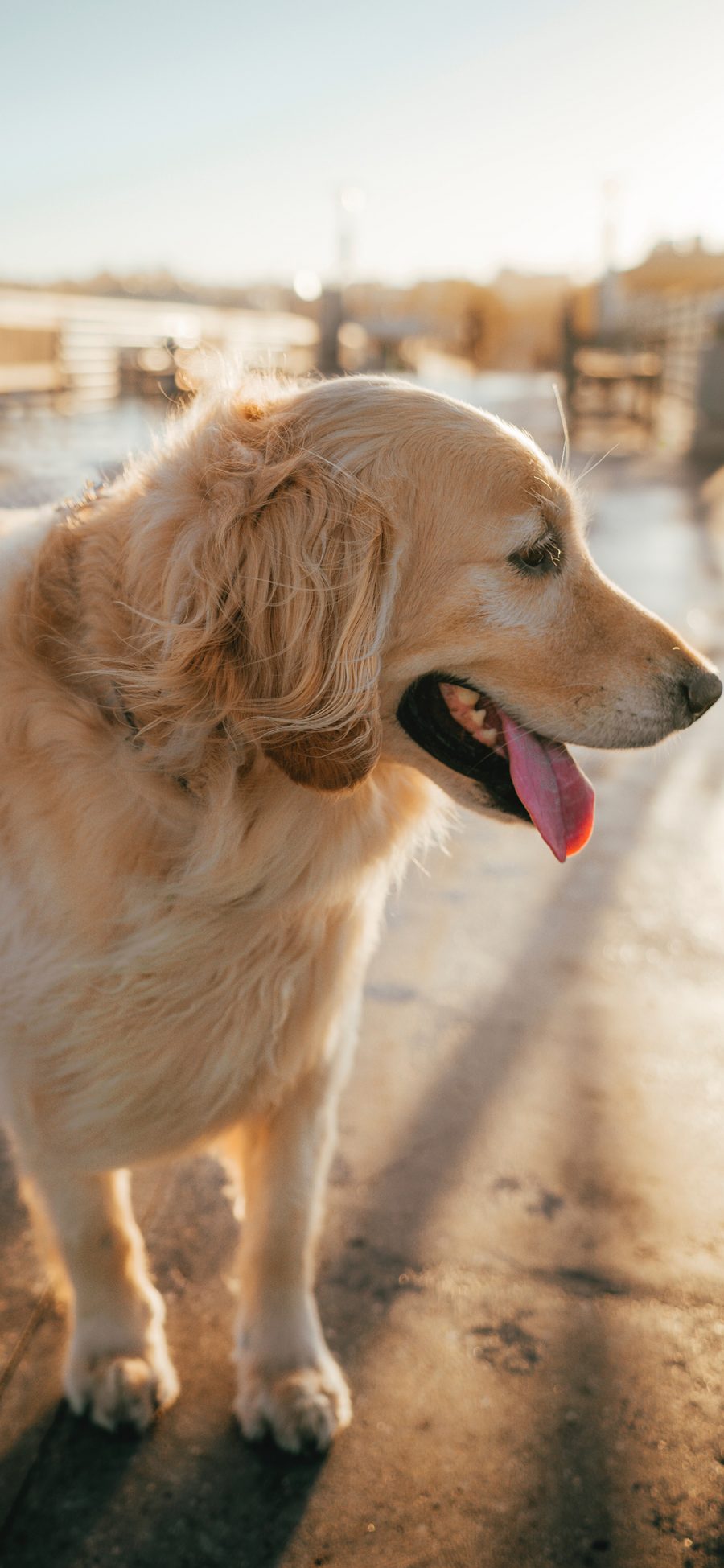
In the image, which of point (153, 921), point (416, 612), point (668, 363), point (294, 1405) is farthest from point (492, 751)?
point (668, 363)

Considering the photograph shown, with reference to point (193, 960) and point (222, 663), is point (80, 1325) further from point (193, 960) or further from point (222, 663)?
point (222, 663)

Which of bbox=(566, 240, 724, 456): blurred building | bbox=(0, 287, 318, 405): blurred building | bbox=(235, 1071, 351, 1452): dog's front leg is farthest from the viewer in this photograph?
bbox=(0, 287, 318, 405): blurred building

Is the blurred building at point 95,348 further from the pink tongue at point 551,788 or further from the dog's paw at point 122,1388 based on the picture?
the dog's paw at point 122,1388

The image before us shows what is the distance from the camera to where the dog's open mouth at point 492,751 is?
1771 mm

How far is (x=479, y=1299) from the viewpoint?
2021 mm

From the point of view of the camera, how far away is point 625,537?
27.6 feet

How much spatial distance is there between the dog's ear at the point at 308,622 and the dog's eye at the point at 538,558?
265mm

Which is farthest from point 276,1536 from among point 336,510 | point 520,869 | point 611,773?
point 611,773

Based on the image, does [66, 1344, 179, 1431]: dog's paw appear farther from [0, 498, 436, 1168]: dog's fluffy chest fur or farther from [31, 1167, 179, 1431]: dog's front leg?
[0, 498, 436, 1168]: dog's fluffy chest fur

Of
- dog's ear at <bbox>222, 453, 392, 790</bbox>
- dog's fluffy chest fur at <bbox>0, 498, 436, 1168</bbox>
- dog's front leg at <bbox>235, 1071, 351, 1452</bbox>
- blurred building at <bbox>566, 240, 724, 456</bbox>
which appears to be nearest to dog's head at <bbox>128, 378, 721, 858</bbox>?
dog's ear at <bbox>222, 453, 392, 790</bbox>

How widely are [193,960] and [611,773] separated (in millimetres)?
2970

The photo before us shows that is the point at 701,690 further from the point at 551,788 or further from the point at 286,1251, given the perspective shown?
the point at 286,1251

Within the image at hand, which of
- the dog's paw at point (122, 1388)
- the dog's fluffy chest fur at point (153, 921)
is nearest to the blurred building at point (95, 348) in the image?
the dog's fluffy chest fur at point (153, 921)

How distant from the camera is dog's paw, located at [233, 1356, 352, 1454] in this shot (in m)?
1.76
